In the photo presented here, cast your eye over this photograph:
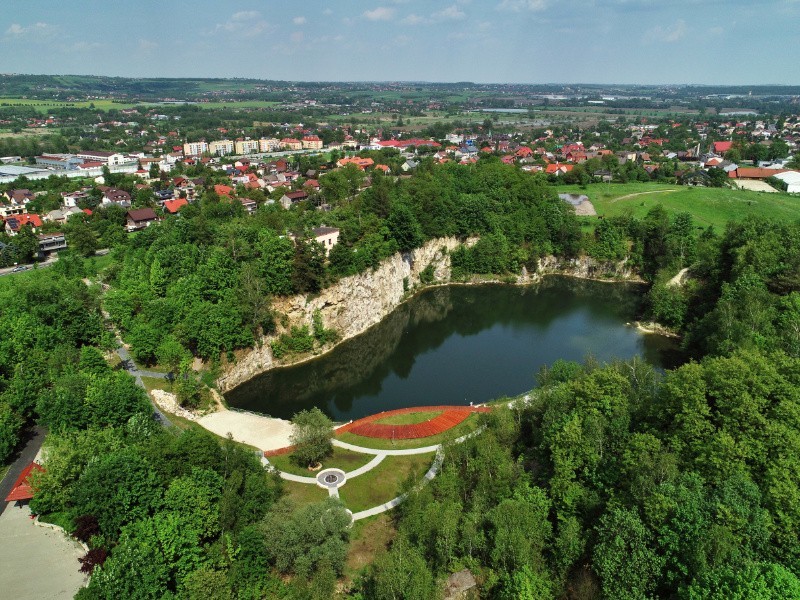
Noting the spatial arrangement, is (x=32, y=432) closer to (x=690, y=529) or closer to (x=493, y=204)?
(x=690, y=529)

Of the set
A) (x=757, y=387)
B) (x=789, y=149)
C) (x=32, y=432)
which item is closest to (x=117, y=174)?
(x=32, y=432)

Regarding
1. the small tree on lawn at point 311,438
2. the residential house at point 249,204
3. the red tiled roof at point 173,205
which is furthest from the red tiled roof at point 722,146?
the small tree on lawn at point 311,438

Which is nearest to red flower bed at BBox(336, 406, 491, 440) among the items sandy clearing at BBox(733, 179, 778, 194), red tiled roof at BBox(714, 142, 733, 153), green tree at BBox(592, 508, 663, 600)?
green tree at BBox(592, 508, 663, 600)

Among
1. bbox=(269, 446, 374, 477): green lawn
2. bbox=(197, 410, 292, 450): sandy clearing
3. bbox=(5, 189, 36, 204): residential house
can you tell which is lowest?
bbox=(197, 410, 292, 450): sandy clearing

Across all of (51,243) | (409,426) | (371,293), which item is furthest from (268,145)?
(409,426)

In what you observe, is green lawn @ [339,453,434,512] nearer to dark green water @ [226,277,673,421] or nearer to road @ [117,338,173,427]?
dark green water @ [226,277,673,421]

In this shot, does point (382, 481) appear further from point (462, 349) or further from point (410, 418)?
point (462, 349)

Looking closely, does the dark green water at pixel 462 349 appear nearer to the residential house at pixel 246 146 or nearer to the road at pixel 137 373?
the road at pixel 137 373
